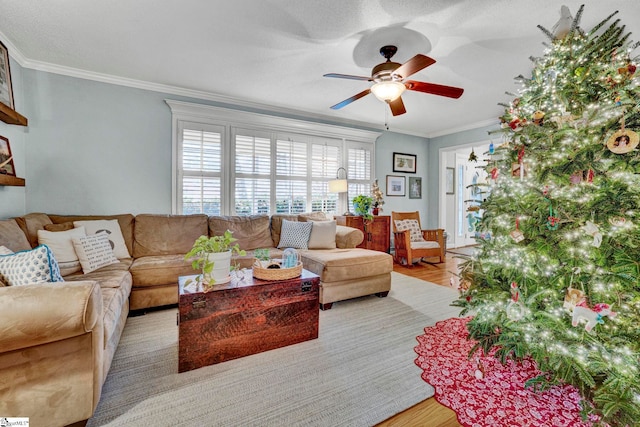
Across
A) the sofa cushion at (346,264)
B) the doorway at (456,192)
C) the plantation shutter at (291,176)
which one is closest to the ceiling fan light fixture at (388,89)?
the sofa cushion at (346,264)

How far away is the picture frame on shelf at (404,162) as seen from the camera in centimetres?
571

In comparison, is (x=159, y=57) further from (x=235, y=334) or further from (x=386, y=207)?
(x=386, y=207)

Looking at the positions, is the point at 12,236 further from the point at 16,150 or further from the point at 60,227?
the point at 16,150

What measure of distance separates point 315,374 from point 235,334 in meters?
0.61

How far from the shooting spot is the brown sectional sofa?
1146 millimetres

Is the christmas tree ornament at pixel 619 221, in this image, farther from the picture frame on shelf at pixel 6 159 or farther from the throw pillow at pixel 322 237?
the picture frame on shelf at pixel 6 159

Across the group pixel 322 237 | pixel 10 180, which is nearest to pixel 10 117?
pixel 10 180

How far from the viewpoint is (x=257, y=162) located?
14.0 ft

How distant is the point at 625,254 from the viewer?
128 cm

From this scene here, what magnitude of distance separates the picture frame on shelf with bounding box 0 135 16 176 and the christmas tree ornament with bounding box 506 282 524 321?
13.8 feet

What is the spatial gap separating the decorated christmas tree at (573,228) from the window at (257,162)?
10.5 ft

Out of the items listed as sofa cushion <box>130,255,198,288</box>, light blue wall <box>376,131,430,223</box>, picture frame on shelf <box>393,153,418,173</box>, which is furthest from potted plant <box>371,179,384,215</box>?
sofa cushion <box>130,255,198,288</box>

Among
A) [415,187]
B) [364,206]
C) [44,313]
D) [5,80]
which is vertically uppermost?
[5,80]

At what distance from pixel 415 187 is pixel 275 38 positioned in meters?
4.48
